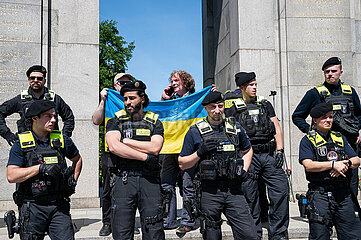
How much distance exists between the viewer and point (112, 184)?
4.84m

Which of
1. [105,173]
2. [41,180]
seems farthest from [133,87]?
[105,173]

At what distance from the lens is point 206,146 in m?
4.63

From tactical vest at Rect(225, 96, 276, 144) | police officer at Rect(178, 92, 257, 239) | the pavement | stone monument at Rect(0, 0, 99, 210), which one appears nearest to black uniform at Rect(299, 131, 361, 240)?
police officer at Rect(178, 92, 257, 239)

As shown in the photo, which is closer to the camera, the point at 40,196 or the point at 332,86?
the point at 40,196

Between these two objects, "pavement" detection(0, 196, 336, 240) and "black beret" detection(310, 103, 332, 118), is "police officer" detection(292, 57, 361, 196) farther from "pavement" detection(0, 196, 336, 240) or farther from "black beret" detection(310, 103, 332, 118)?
"pavement" detection(0, 196, 336, 240)

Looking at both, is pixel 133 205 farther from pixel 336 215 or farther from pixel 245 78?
pixel 245 78

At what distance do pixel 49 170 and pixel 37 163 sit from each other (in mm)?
268

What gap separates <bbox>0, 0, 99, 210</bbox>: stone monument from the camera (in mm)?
9336

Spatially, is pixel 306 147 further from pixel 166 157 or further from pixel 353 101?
pixel 166 157

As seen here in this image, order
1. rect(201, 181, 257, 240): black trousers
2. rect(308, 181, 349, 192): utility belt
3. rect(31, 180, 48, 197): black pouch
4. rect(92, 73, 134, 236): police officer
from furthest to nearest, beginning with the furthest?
rect(92, 73, 134, 236): police officer → rect(308, 181, 349, 192): utility belt → rect(201, 181, 257, 240): black trousers → rect(31, 180, 48, 197): black pouch

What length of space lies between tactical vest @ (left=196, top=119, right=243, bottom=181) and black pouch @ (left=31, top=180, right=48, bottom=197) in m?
1.82

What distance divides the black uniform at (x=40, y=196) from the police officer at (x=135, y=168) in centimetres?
61

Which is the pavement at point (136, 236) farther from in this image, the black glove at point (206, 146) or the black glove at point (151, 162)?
the black glove at point (206, 146)

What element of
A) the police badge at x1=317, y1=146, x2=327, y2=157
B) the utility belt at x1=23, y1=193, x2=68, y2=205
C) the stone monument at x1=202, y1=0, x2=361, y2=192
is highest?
the stone monument at x1=202, y1=0, x2=361, y2=192
